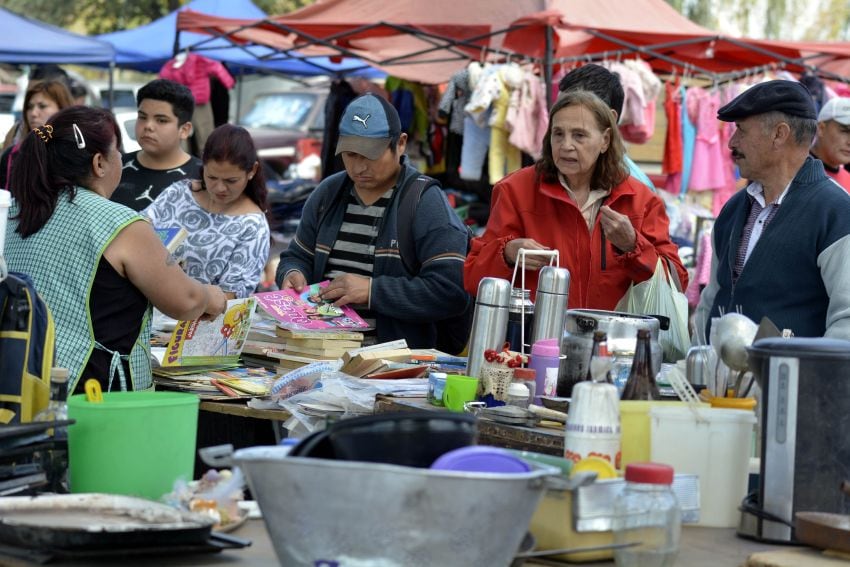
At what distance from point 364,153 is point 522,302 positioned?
4.68 ft

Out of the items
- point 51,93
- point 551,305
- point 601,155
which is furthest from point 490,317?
point 51,93

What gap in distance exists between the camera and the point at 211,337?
15.4 feet

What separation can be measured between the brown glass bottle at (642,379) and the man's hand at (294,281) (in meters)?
2.38

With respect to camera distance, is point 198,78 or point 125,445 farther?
point 198,78

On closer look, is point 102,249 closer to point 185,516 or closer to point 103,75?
point 185,516

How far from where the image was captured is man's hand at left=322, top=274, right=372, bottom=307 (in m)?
4.88

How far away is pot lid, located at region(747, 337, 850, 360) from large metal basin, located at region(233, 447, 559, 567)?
636 millimetres

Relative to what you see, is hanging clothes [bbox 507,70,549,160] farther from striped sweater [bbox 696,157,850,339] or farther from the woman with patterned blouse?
striped sweater [bbox 696,157,850,339]

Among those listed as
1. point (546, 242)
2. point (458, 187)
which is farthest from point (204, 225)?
point (458, 187)

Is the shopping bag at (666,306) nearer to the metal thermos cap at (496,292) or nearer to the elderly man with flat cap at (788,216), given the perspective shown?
the elderly man with flat cap at (788,216)

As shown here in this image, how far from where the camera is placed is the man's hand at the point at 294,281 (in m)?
5.03

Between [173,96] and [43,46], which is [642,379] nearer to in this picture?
[173,96]

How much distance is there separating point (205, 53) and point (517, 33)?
6.55 metres

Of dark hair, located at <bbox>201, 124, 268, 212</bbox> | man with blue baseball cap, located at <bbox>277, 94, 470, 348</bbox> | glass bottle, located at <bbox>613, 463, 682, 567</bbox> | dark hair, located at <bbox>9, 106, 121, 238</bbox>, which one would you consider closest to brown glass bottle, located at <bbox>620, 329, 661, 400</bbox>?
glass bottle, located at <bbox>613, 463, 682, 567</bbox>
